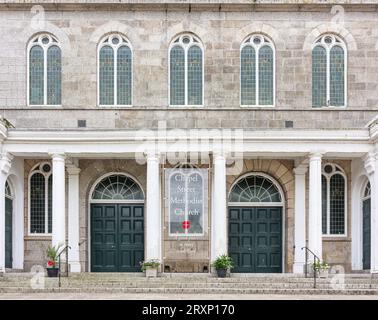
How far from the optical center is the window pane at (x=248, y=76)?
2920 cm

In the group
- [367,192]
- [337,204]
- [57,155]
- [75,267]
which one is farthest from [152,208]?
[367,192]

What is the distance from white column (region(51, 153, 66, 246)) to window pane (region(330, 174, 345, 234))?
8879 millimetres

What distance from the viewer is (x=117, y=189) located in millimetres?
29656

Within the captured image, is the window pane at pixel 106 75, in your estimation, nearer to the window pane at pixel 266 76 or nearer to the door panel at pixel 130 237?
the door panel at pixel 130 237

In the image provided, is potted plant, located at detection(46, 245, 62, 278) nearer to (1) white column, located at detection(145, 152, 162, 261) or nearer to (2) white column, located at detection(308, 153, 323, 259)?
(1) white column, located at detection(145, 152, 162, 261)

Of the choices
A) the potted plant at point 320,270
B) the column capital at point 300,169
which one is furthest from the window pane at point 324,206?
the potted plant at point 320,270

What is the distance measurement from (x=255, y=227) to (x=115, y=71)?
6.96 m

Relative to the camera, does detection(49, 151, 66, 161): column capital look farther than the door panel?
No

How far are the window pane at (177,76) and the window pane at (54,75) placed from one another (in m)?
3.70

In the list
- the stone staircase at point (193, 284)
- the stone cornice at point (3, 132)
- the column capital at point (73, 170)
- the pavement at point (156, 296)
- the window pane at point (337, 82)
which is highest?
the window pane at point (337, 82)

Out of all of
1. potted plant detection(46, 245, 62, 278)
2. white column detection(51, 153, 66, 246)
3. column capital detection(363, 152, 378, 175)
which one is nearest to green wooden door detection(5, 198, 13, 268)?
white column detection(51, 153, 66, 246)

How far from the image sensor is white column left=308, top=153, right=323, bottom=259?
88.0 feet

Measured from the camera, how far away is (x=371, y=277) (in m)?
26.2

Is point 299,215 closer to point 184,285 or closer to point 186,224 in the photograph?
point 186,224
